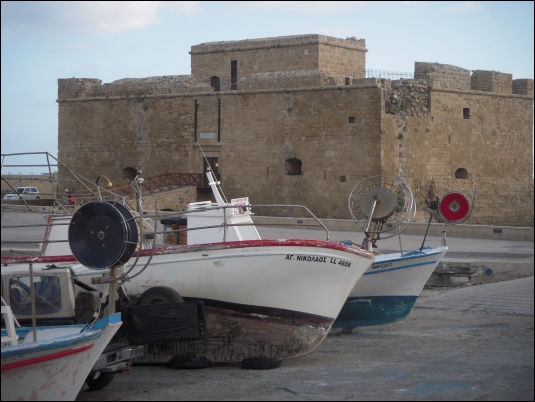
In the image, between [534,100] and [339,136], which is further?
[534,100]

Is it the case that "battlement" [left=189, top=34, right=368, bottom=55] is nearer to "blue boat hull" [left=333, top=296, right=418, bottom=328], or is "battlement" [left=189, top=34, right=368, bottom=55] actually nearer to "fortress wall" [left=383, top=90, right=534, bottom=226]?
"fortress wall" [left=383, top=90, right=534, bottom=226]

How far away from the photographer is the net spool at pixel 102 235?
286 inches

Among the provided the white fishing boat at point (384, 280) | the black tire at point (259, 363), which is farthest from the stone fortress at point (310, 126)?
the black tire at point (259, 363)

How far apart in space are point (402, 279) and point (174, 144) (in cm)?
1886

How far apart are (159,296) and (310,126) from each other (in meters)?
18.2

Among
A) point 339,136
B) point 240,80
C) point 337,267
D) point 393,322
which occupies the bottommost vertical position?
point 393,322

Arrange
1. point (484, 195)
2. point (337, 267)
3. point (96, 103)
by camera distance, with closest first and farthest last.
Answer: point (337, 267) < point (484, 195) < point (96, 103)

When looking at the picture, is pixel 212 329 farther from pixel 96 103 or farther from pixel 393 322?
pixel 96 103

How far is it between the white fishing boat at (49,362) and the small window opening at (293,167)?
1985 cm

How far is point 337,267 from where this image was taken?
835 centimetres

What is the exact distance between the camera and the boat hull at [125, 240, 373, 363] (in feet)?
27.0

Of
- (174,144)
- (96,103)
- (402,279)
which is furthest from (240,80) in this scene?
(402,279)

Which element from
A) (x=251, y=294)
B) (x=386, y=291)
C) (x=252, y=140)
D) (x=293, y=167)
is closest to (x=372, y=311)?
(x=386, y=291)

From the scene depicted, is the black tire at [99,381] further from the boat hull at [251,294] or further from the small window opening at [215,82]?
the small window opening at [215,82]
